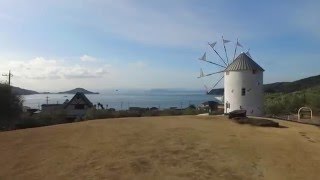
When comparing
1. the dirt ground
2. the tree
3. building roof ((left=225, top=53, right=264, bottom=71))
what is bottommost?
the dirt ground

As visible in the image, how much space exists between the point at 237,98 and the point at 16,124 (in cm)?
2311

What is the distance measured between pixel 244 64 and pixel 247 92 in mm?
2434

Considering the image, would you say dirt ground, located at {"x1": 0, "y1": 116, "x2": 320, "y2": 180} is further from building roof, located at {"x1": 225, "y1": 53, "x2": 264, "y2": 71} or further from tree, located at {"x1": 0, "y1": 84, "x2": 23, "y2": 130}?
tree, located at {"x1": 0, "y1": 84, "x2": 23, "y2": 130}

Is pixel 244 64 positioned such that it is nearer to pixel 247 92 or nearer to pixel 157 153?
pixel 247 92

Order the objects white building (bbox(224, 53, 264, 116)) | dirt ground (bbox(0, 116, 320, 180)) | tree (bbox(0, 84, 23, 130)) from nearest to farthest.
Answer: dirt ground (bbox(0, 116, 320, 180)) < white building (bbox(224, 53, 264, 116)) < tree (bbox(0, 84, 23, 130))

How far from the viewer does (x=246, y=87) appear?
37906 millimetres

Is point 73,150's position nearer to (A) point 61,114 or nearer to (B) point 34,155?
(B) point 34,155

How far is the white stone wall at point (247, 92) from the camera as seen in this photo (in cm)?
3797

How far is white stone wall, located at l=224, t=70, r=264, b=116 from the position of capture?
37969 mm

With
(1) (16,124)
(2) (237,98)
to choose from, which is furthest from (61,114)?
(2) (237,98)

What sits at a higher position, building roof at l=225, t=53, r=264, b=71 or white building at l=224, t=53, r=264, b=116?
building roof at l=225, t=53, r=264, b=71

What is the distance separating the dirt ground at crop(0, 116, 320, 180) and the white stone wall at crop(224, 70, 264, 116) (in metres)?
13.2

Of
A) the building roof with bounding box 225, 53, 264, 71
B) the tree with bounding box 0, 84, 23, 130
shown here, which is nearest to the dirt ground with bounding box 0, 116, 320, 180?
the building roof with bounding box 225, 53, 264, 71

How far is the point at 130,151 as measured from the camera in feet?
58.6
